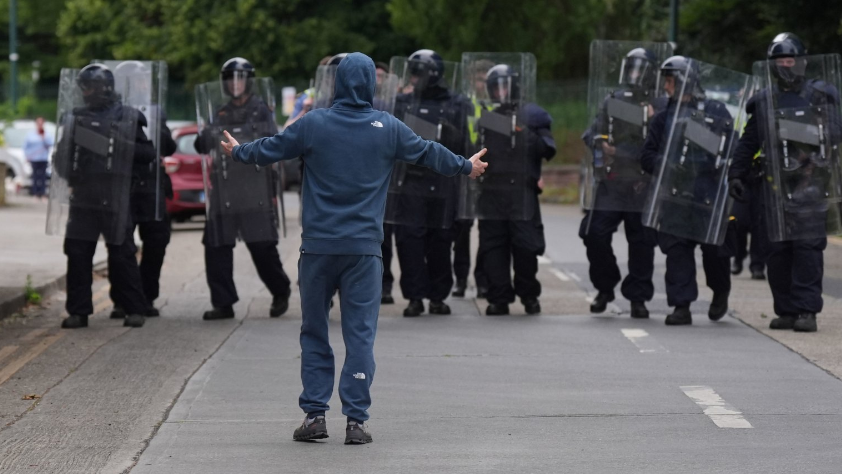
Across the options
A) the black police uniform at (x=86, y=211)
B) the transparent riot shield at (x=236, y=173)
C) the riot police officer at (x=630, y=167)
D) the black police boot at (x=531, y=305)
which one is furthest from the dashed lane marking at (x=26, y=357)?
the riot police officer at (x=630, y=167)

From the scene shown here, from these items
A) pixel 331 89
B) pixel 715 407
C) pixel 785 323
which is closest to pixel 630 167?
pixel 785 323

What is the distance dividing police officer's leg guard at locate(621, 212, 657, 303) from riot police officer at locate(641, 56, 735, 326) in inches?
10.0

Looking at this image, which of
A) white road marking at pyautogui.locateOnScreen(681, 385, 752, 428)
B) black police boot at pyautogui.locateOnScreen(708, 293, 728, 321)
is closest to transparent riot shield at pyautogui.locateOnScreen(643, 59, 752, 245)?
black police boot at pyautogui.locateOnScreen(708, 293, 728, 321)

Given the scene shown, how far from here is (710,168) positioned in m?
10.7

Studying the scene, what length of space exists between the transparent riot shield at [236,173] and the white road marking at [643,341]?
280cm

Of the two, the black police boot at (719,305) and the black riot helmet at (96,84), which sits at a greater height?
the black riot helmet at (96,84)

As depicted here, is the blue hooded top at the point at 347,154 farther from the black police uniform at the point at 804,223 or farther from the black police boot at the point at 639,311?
the black police boot at the point at 639,311

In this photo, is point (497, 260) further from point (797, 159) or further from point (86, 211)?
point (86, 211)

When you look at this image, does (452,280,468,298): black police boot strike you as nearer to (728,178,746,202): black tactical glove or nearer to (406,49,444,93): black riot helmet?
(406,49,444,93): black riot helmet

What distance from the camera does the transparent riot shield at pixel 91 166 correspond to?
1066 centimetres

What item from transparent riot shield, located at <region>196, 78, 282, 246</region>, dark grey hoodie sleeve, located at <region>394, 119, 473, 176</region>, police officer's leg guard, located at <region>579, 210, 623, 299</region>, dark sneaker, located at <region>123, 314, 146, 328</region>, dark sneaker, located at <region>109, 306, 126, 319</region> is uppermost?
dark grey hoodie sleeve, located at <region>394, 119, 473, 176</region>

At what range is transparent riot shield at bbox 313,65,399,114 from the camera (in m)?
11.3

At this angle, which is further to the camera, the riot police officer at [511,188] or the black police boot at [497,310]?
the black police boot at [497,310]

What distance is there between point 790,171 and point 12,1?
32334 mm
